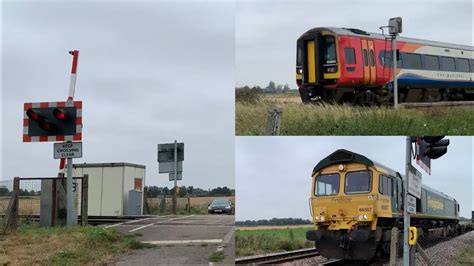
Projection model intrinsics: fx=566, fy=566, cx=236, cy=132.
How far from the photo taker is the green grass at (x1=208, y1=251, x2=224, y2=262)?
8.02 m

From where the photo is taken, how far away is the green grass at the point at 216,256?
802 centimetres

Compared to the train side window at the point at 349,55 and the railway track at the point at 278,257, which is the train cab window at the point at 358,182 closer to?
the railway track at the point at 278,257

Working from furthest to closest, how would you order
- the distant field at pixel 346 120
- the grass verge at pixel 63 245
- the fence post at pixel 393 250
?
1. the grass verge at pixel 63 245
2. the fence post at pixel 393 250
3. the distant field at pixel 346 120

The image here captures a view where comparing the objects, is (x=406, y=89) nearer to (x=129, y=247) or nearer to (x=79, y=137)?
(x=129, y=247)

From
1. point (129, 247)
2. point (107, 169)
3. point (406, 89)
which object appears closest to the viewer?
point (406, 89)

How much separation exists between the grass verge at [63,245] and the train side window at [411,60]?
506cm

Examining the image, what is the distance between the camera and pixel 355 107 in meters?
6.23

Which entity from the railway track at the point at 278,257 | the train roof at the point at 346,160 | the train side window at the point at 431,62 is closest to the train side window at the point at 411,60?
the train side window at the point at 431,62

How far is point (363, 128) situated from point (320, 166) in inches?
215

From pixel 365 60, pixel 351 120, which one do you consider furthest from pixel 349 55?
pixel 351 120

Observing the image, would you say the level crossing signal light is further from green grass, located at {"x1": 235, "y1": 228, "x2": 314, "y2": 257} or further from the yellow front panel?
the yellow front panel

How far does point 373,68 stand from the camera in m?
8.77

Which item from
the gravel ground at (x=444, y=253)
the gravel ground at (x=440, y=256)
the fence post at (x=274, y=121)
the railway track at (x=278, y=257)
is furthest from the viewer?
the gravel ground at (x=444, y=253)

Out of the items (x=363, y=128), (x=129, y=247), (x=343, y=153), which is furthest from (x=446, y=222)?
(x=363, y=128)
